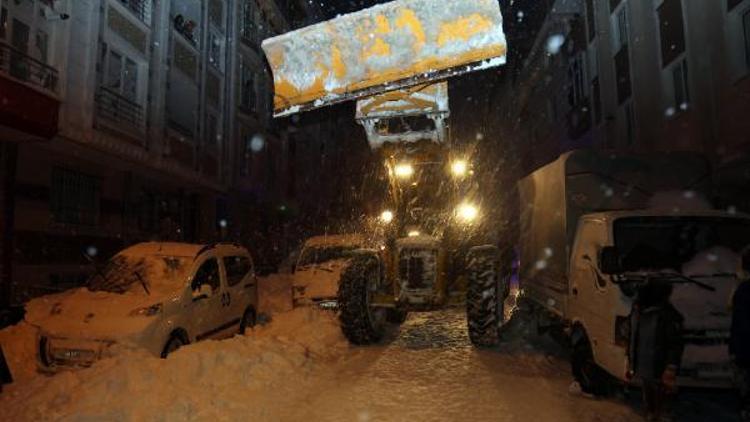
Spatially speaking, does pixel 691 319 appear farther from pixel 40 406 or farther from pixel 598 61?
pixel 598 61

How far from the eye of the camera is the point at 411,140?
858cm

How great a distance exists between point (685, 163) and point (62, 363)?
839cm

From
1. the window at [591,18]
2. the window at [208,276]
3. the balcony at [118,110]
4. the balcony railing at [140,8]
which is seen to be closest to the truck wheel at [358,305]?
the window at [208,276]

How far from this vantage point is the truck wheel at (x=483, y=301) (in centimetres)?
825

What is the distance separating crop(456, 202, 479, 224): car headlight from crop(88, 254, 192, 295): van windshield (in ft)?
14.5

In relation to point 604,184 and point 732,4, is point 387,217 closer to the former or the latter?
point 604,184

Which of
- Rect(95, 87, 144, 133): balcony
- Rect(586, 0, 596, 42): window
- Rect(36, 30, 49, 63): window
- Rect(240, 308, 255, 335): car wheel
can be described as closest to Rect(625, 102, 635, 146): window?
Rect(586, 0, 596, 42): window

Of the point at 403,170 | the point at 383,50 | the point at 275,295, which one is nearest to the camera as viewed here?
the point at 383,50

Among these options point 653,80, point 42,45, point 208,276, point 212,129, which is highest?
point 653,80

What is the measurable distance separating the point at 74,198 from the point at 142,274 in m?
6.86

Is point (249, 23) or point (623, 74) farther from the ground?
point (249, 23)

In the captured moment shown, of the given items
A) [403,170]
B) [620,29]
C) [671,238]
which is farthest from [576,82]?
[671,238]

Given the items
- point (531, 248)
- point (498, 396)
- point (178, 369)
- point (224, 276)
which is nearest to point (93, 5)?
point (224, 276)

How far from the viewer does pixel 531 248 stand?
375 inches
